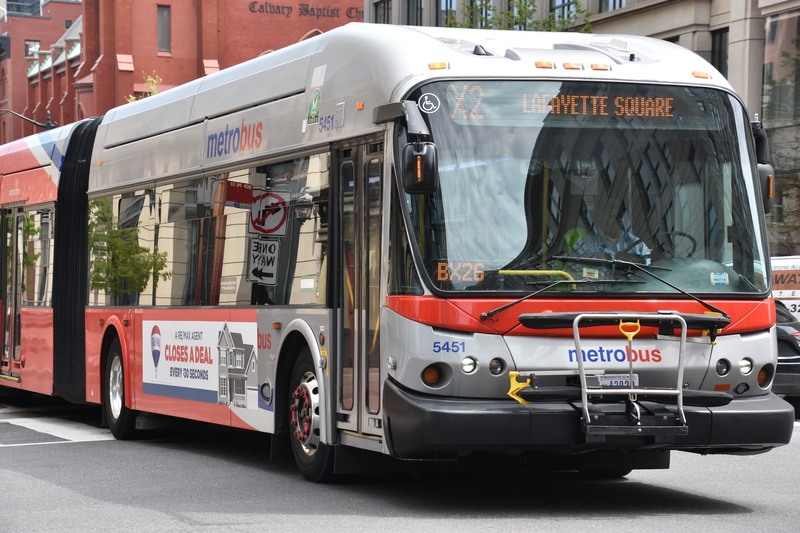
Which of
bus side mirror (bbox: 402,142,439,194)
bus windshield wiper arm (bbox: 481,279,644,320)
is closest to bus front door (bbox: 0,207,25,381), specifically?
bus side mirror (bbox: 402,142,439,194)

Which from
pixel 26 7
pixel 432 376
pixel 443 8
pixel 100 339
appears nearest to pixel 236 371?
pixel 432 376

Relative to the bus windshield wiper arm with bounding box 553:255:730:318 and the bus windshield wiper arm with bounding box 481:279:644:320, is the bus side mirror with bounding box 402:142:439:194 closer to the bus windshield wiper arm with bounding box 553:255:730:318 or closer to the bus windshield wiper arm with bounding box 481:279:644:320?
the bus windshield wiper arm with bounding box 481:279:644:320

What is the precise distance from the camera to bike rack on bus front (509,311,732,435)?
818cm

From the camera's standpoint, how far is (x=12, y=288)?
17781mm

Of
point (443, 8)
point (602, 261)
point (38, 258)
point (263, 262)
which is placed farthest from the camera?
point (443, 8)

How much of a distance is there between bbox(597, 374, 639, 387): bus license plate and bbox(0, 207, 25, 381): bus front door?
11.1 m

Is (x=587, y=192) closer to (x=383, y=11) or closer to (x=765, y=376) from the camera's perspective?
(x=765, y=376)

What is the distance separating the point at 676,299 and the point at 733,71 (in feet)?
67.0

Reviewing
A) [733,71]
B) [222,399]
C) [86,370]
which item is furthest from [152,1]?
[222,399]

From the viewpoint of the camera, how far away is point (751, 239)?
8.87m

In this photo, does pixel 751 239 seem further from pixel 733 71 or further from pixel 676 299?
pixel 733 71

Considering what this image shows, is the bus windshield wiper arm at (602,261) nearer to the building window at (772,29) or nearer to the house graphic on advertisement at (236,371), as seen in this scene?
the house graphic on advertisement at (236,371)

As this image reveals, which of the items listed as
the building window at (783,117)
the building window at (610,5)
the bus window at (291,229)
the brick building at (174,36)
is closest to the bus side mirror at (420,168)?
the bus window at (291,229)

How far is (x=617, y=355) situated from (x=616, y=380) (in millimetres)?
161
